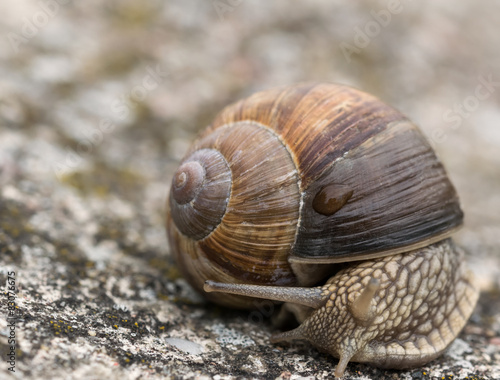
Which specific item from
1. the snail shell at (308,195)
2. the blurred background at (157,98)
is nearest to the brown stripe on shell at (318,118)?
the snail shell at (308,195)

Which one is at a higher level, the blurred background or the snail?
the blurred background

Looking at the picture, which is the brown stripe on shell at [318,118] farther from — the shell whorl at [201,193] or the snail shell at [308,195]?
the shell whorl at [201,193]

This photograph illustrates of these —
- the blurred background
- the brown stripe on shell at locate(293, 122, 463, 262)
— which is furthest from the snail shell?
the blurred background

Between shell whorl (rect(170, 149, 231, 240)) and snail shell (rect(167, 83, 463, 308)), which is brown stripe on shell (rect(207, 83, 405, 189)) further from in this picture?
shell whorl (rect(170, 149, 231, 240))

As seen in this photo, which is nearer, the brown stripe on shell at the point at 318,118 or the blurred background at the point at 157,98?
the brown stripe on shell at the point at 318,118

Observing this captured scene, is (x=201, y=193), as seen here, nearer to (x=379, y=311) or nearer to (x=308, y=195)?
(x=308, y=195)

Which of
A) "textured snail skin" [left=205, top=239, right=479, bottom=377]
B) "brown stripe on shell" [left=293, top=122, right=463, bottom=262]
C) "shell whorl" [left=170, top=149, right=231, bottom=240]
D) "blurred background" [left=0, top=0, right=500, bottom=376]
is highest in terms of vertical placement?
"blurred background" [left=0, top=0, right=500, bottom=376]

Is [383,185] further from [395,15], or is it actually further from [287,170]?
[395,15]
